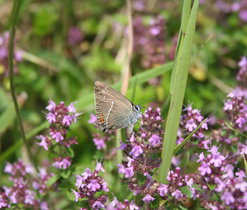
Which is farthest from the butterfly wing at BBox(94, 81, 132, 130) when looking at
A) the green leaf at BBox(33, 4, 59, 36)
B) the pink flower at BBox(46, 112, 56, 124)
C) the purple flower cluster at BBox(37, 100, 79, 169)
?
the green leaf at BBox(33, 4, 59, 36)

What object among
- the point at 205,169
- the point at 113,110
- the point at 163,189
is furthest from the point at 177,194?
the point at 113,110

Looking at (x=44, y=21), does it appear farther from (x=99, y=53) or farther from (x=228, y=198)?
(x=228, y=198)

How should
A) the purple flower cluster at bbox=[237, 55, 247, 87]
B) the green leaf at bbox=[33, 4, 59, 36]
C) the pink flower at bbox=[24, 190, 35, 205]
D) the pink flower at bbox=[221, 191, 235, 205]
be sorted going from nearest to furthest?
the pink flower at bbox=[221, 191, 235, 205]
the pink flower at bbox=[24, 190, 35, 205]
the purple flower cluster at bbox=[237, 55, 247, 87]
the green leaf at bbox=[33, 4, 59, 36]

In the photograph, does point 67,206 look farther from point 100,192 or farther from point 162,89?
point 162,89

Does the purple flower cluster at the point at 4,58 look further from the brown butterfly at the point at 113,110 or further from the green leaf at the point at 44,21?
the brown butterfly at the point at 113,110

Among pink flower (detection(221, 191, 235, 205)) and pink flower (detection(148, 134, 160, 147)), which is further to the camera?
pink flower (detection(148, 134, 160, 147))

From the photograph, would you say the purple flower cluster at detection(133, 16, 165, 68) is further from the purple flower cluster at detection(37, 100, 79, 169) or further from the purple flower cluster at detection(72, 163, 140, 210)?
the purple flower cluster at detection(72, 163, 140, 210)

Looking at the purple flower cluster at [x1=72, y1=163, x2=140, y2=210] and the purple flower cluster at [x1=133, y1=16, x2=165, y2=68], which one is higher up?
the purple flower cluster at [x1=133, y1=16, x2=165, y2=68]

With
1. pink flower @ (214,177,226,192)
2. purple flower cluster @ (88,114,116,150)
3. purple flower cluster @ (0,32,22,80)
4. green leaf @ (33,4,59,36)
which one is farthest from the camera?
green leaf @ (33,4,59,36)
